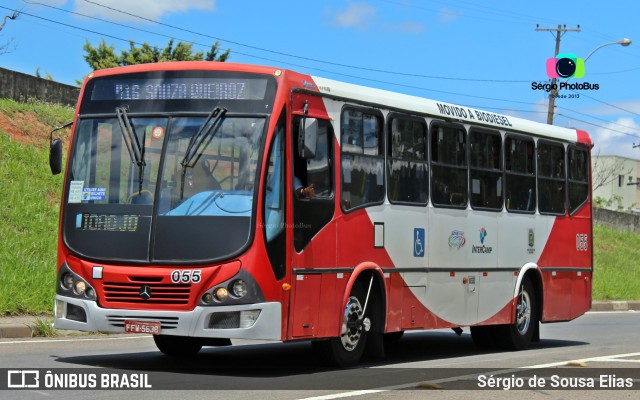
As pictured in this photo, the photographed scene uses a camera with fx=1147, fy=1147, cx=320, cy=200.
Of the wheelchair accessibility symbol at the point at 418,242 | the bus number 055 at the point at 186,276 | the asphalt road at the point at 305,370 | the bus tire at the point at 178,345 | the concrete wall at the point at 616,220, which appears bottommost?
the asphalt road at the point at 305,370

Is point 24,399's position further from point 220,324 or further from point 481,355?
point 481,355

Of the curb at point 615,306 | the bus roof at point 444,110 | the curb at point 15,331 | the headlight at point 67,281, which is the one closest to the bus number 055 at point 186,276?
the headlight at point 67,281

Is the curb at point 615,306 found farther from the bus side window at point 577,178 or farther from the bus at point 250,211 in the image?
the bus at point 250,211

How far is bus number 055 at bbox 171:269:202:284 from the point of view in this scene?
36.6ft

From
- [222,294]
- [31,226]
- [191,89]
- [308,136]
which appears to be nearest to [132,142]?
[191,89]

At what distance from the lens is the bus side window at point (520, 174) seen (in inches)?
650

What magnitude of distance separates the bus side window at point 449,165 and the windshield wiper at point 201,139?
387cm

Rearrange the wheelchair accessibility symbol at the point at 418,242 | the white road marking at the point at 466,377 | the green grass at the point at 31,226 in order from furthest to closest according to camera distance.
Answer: the green grass at the point at 31,226 < the wheelchair accessibility symbol at the point at 418,242 < the white road marking at the point at 466,377

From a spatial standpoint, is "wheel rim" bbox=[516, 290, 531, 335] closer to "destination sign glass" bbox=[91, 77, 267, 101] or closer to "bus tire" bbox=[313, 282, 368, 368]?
"bus tire" bbox=[313, 282, 368, 368]

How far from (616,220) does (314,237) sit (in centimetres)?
4405

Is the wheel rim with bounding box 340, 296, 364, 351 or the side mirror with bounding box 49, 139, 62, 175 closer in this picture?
the side mirror with bounding box 49, 139, 62, 175

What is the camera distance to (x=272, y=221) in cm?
1147

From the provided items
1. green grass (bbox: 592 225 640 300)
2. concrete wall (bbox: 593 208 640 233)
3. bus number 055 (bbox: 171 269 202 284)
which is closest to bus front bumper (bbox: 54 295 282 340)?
bus number 055 (bbox: 171 269 202 284)

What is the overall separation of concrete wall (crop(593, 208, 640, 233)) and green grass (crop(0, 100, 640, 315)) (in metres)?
13.6
